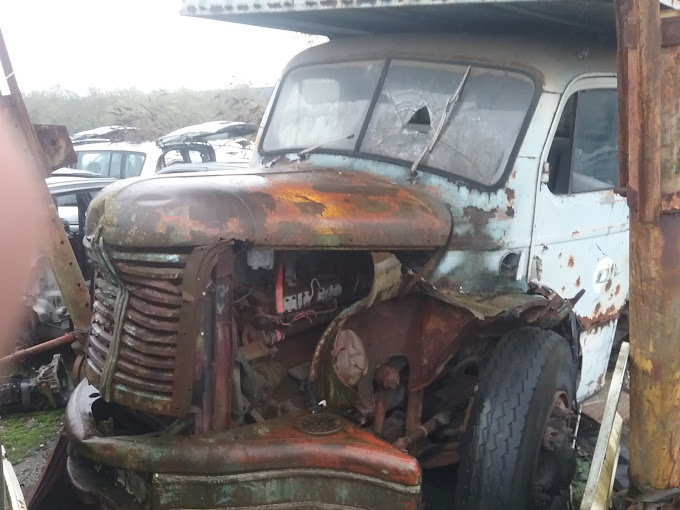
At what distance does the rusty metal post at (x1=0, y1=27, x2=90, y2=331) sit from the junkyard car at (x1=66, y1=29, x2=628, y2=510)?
677 mm

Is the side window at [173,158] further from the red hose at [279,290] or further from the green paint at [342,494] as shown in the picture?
the green paint at [342,494]

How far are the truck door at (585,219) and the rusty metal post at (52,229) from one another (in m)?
2.35

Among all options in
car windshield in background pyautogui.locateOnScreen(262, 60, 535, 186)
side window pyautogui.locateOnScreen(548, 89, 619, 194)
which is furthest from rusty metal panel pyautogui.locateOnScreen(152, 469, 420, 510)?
side window pyautogui.locateOnScreen(548, 89, 619, 194)

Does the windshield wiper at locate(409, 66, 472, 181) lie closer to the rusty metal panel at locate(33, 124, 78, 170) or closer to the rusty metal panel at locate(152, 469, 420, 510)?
the rusty metal panel at locate(152, 469, 420, 510)

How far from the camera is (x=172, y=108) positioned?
77.4ft

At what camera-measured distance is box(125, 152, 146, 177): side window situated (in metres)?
9.55

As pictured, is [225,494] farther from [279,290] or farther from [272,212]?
[272,212]

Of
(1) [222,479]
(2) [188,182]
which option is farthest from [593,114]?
(1) [222,479]

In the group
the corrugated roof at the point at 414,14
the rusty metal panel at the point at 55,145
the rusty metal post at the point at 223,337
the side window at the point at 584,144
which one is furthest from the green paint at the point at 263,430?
the side window at the point at 584,144

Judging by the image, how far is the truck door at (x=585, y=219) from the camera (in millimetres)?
3486

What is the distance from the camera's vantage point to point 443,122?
3408 millimetres

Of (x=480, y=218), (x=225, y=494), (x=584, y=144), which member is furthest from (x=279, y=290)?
(x=584, y=144)

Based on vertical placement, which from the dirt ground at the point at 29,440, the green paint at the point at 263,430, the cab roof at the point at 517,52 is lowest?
the dirt ground at the point at 29,440

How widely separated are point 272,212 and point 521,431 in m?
1.36
